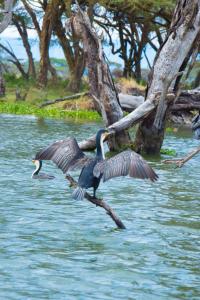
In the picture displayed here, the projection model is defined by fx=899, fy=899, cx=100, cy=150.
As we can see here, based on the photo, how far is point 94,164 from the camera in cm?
1050

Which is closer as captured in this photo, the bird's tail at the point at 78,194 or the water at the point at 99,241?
the water at the point at 99,241

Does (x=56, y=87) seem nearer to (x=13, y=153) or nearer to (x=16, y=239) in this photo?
(x=13, y=153)

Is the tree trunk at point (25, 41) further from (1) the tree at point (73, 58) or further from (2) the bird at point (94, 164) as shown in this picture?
(2) the bird at point (94, 164)

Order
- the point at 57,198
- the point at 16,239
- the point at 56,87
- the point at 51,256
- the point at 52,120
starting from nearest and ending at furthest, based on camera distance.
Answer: the point at 51,256 → the point at 16,239 → the point at 57,198 → the point at 52,120 → the point at 56,87

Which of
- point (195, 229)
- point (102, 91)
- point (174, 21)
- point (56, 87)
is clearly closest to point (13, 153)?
point (102, 91)

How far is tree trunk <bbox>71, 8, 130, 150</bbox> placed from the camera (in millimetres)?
18703

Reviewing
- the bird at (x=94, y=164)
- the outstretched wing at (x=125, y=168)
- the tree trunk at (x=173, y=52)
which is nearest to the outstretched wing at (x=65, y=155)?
the bird at (x=94, y=164)

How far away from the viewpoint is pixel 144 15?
135 feet

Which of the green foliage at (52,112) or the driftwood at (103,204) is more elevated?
the driftwood at (103,204)

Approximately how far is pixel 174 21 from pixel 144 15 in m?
23.6

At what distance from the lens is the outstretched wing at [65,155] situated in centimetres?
1062

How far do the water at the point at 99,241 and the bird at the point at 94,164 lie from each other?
24.7 inches

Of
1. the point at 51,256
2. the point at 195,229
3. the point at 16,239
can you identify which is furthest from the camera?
the point at 195,229

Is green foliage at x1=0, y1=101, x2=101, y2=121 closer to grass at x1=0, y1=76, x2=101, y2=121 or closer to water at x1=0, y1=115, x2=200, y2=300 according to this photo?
grass at x1=0, y1=76, x2=101, y2=121
